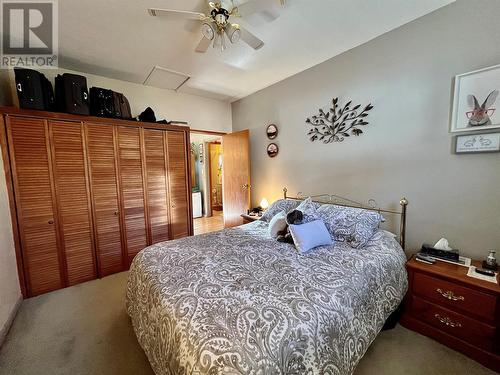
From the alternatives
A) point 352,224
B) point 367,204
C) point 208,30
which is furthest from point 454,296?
point 208,30

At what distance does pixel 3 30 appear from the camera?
186 centimetres

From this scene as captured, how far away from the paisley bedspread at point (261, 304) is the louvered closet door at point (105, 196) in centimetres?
114

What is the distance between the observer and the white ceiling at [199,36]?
1710 millimetres

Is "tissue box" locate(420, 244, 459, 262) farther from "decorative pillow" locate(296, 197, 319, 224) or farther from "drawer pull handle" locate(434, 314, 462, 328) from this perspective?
"decorative pillow" locate(296, 197, 319, 224)

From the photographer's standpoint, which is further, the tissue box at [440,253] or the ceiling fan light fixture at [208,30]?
the tissue box at [440,253]

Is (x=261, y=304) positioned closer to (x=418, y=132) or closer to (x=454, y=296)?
(x=454, y=296)

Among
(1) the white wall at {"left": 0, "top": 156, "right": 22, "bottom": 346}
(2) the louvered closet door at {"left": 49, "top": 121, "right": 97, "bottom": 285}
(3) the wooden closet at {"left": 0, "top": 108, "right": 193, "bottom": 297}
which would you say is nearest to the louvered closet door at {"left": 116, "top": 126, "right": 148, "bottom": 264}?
(3) the wooden closet at {"left": 0, "top": 108, "right": 193, "bottom": 297}

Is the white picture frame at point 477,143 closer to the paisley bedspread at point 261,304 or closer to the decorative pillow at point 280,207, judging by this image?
the paisley bedspread at point 261,304

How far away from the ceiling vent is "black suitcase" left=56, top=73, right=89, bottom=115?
811mm

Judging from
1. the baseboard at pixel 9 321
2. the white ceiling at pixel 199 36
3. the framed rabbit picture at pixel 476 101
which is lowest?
the baseboard at pixel 9 321

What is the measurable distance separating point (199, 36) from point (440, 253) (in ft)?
9.59

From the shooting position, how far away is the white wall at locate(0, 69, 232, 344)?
6.25 feet

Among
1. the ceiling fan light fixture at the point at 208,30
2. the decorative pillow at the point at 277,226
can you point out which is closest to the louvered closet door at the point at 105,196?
the ceiling fan light fixture at the point at 208,30

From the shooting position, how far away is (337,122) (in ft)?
8.34
